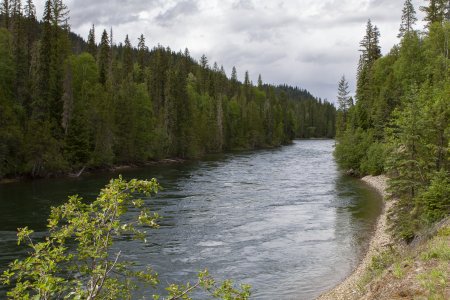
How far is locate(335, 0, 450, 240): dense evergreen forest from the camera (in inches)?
875

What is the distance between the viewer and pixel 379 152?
51.6m

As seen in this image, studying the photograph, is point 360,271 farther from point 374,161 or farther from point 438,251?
point 374,161

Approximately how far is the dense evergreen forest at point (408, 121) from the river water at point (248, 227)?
13.1 feet

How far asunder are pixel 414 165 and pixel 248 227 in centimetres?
1079

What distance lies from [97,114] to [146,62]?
6410cm

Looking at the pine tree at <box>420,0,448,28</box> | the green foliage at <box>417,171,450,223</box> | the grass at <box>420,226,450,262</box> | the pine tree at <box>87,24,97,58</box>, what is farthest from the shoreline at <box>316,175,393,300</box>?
the pine tree at <box>87,24,97,58</box>

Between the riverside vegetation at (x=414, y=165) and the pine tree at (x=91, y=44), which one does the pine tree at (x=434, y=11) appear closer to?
the riverside vegetation at (x=414, y=165)

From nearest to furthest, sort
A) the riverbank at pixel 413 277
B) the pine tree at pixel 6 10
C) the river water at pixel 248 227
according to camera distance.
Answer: the riverbank at pixel 413 277
the river water at pixel 248 227
the pine tree at pixel 6 10

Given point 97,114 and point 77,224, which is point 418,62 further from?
point 77,224

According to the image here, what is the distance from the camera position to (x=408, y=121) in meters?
24.5

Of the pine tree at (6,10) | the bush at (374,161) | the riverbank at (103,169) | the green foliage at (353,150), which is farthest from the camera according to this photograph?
the pine tree at (6,10)

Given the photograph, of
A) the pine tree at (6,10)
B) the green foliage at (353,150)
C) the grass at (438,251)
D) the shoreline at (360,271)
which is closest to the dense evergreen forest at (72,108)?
the pine tree at (6,10)

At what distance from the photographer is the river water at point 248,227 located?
20812 millimetres

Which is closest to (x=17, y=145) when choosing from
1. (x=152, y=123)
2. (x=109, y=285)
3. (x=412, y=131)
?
(x=152, y=123)
